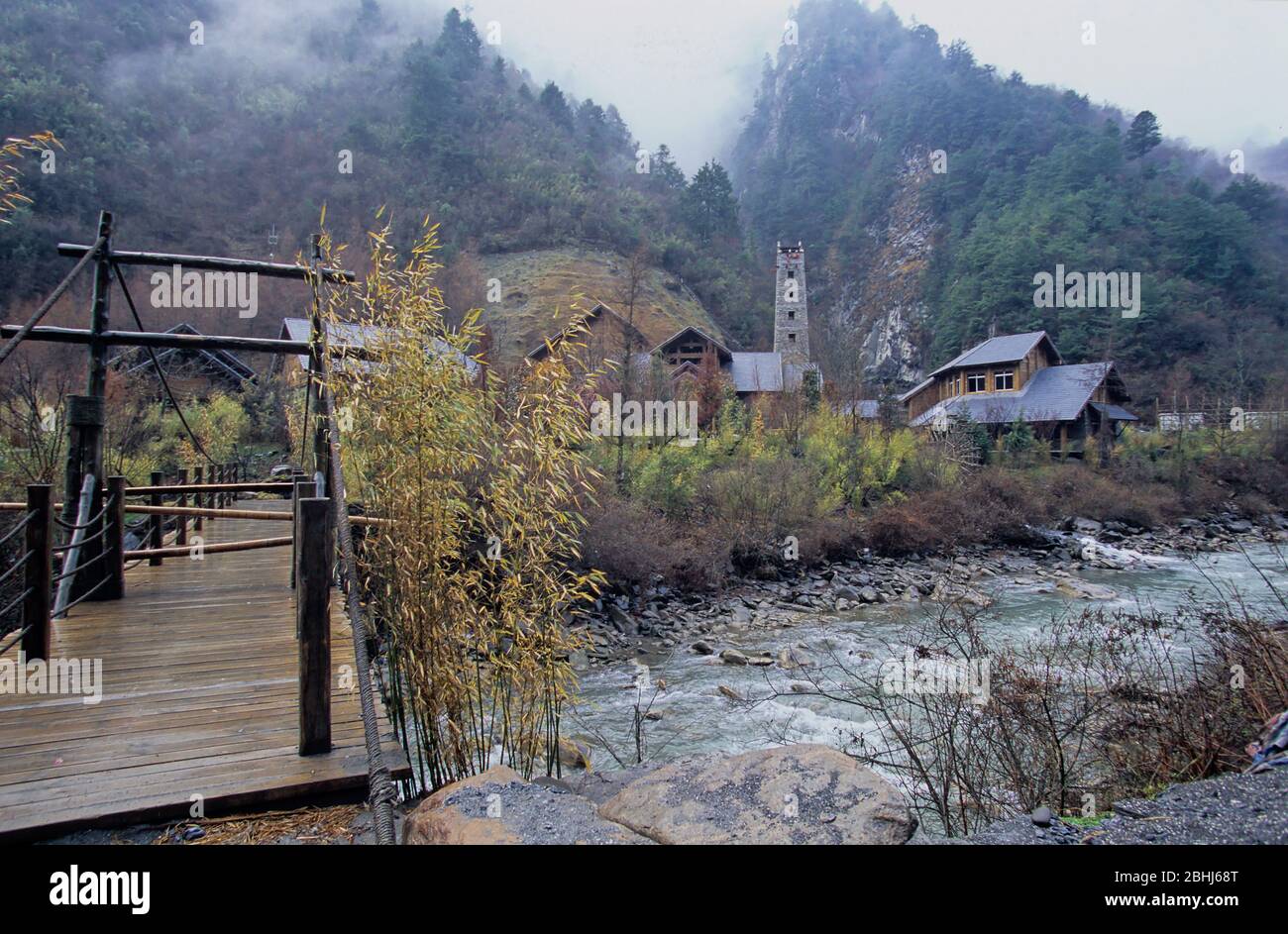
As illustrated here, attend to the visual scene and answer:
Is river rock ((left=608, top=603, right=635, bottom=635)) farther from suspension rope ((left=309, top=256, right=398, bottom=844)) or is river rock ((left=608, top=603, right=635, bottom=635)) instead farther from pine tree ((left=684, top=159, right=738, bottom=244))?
pine tree ((left=684, top=159, right=738, bottom=244))

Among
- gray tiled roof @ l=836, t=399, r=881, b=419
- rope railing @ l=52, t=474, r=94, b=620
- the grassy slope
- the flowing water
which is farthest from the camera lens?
the grassy slope

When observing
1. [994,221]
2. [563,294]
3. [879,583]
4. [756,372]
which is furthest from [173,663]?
[994,221]

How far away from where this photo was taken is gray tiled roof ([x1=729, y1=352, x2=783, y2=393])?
30969 millimetres

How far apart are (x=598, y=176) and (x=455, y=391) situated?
6319cm

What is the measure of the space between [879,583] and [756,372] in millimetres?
17424

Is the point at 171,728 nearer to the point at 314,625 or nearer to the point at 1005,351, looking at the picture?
the point at 314,625

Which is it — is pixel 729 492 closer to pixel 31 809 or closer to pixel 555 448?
pixel 555 448

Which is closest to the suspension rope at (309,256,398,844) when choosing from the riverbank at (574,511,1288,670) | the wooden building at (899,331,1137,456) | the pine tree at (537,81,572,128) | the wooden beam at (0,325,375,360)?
the wooden beam at (0,325,375,360)

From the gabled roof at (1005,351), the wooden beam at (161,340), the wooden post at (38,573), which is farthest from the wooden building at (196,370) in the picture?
Answer: the gabled roof at (1005,351)

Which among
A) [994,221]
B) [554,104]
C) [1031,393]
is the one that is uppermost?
[554,104]

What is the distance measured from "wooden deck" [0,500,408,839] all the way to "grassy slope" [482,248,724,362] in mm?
33440

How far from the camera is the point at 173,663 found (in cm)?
418

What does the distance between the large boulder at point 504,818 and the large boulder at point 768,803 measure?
0.38 metres

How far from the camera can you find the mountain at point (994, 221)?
3694 cm
